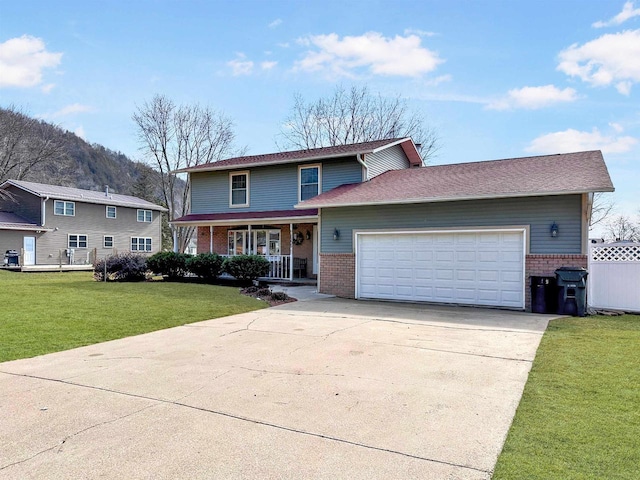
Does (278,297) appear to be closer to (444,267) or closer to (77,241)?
(444,267)

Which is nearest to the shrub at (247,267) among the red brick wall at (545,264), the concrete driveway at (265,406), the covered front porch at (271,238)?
the covered front porch at (271,238)

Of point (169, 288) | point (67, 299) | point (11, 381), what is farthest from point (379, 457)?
point (169, 288)

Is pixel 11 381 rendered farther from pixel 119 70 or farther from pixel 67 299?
pixel 119 70

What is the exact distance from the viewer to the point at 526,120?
20031 mm

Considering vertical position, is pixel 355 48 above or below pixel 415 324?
above

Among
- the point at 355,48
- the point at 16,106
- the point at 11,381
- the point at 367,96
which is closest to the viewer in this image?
the point at 11,381

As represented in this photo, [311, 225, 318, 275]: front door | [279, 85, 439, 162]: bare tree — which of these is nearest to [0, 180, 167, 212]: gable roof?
[279, 85, 439, 162]: bare tree

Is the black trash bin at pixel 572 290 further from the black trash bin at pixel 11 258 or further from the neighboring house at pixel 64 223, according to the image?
the black trash bin at pixel 11 258

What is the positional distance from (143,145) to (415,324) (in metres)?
29.2

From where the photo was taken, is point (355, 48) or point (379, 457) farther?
point (355, 48)

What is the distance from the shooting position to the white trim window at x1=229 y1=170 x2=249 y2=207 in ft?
62.1

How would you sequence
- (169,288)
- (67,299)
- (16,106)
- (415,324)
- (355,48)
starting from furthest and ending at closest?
1. (16,106)
2. (355,48)
3. (169,288)
4. (67,299)
5. (415,324)

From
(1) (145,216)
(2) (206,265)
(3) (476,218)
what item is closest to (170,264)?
(2) (206,265)

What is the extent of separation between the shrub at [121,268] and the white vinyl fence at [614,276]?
14280 mm
